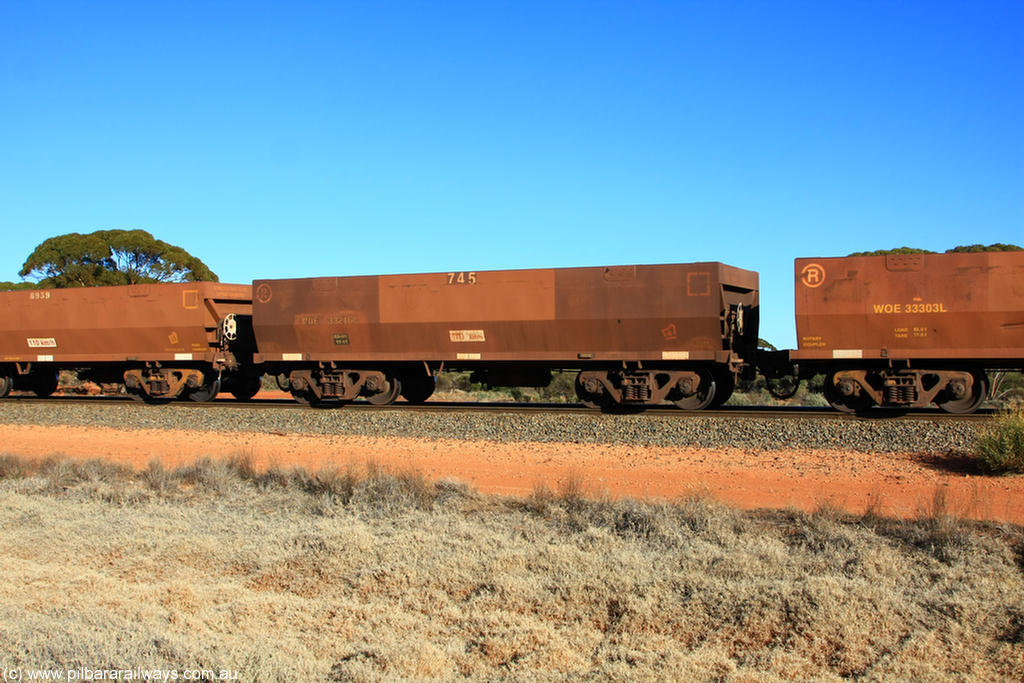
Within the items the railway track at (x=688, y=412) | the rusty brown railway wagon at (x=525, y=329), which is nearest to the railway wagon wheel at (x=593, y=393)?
the rusty brown railway wagon at (x=525, y=329)

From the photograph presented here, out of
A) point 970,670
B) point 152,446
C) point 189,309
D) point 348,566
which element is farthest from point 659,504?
point 189,309

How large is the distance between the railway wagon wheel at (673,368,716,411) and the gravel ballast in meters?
1.61

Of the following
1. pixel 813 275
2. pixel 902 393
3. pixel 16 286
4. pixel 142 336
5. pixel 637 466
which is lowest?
pixel 637 466

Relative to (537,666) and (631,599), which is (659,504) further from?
(537,666)

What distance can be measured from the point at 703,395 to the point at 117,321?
1517 centimetres

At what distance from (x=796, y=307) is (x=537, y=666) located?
12.4 metres

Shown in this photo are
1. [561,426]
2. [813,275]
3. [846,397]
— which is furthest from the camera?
[846,397]

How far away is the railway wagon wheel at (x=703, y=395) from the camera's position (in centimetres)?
1722

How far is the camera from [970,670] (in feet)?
16.5

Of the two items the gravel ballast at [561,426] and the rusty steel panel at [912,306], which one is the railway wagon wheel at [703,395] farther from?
the rusty steel panel at [912,306]

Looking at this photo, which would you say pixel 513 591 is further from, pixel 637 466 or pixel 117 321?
pixel 117 321

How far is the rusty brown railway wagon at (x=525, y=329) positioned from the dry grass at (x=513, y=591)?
805cm

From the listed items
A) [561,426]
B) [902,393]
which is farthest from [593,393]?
[902,393]

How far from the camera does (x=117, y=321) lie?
21.8m
